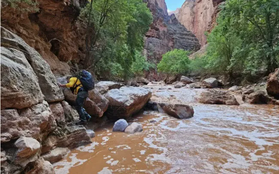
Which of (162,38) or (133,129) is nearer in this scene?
(133,129)

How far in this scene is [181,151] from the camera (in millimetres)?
3537

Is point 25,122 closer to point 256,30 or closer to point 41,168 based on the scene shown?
point 41,168

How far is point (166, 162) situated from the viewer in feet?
9.95

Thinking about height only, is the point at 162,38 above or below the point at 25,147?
above

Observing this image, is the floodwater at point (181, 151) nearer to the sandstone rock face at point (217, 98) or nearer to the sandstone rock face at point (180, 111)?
the sandstone rock face at point (180, 111)

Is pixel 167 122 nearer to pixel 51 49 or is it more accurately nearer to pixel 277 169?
pixel 277 169

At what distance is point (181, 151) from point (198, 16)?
7677cm

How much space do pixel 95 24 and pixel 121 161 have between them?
9148mm

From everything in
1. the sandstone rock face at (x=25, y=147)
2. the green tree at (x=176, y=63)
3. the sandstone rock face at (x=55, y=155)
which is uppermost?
the green tree at (x=176, y=63)

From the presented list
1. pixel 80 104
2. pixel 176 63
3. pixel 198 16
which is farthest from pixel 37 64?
pixel 198 16

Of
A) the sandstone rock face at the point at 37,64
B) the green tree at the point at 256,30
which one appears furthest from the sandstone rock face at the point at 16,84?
the green tree at the point at 256,30

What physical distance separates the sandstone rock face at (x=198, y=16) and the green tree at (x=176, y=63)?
25.1 metres

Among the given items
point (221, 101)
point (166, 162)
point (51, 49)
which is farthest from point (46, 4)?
point (221, 101)

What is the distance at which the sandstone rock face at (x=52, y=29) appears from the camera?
650 cm
